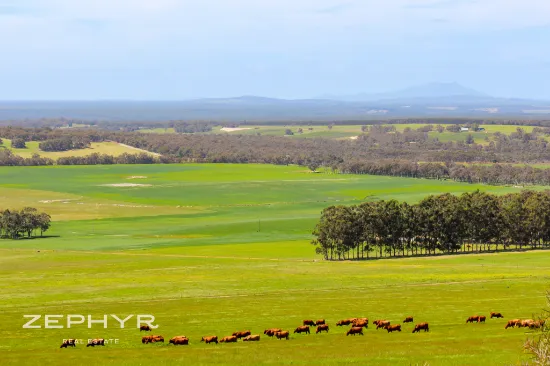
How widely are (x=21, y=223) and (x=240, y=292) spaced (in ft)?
225

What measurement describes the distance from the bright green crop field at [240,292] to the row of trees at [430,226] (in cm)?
517

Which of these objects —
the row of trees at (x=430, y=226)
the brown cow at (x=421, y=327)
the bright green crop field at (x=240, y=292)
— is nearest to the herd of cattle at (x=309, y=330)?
the brown cow at (x=421, y=327)

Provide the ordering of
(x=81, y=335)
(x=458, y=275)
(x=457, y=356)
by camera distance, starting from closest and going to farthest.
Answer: (x=457, y=356) < (x=81, y=335) < (x=458, y=275)

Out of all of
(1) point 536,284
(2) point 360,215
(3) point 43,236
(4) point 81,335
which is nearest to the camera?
(4) point 81,335

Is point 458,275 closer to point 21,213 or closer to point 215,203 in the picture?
point 21,213

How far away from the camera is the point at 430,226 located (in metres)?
105

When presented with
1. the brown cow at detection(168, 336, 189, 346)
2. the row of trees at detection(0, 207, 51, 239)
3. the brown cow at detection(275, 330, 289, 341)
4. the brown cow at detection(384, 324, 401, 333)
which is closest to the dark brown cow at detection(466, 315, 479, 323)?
the brown cow at detection(384, 324, 401, 333)

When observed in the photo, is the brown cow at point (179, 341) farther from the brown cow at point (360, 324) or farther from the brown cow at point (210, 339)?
the brown cow at point (360, 324)

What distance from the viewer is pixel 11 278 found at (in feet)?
251

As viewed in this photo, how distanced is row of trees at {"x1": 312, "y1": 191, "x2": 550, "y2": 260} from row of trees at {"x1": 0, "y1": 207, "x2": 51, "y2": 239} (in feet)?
147

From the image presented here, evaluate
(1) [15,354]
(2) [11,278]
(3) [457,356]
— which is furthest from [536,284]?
(2) [11,278]

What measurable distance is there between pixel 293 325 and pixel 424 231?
194ft

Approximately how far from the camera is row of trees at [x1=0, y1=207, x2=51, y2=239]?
123 metres

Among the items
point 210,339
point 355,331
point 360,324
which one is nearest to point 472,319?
point 360,324
